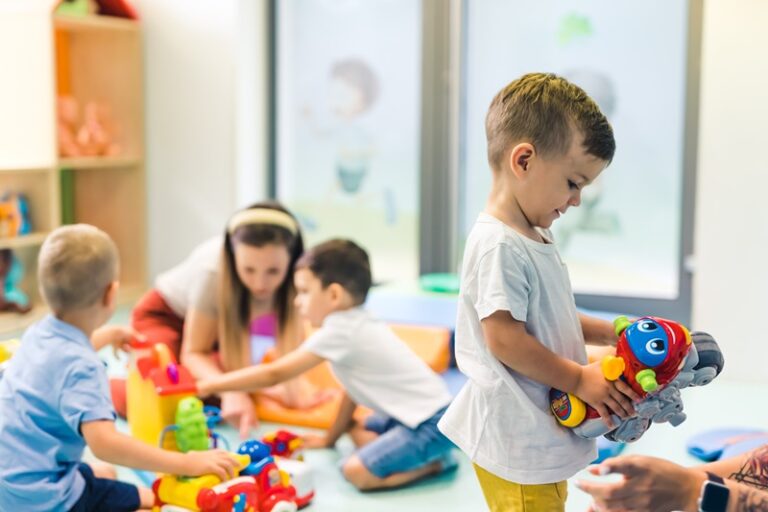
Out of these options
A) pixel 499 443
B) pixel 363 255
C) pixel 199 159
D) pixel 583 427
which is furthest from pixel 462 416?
pixel 199 159

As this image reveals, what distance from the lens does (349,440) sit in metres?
2.84

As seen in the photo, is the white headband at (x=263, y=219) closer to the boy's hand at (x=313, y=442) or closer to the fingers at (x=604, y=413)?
the boy's hand at (x=313, y=442)

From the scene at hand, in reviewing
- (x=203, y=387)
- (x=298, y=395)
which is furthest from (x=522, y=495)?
(x=298, y=395)

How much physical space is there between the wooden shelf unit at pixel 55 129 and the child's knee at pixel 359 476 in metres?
1.98

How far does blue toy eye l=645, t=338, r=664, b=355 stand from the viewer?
4.90 ft

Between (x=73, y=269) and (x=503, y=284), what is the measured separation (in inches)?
35.0

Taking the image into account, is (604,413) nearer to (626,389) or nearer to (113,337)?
(626,389)

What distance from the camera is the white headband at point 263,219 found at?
9.22 ft

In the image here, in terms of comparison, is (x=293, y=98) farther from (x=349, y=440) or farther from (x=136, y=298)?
(x=349, y=440)

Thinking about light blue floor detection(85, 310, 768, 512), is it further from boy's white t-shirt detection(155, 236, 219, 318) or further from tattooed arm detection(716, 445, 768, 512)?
tattooed arm detection(716, 445, 768, 512)

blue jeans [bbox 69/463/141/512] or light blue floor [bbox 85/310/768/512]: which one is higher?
blue jeans [bbox 69/463/141/512]

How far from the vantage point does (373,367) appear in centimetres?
254

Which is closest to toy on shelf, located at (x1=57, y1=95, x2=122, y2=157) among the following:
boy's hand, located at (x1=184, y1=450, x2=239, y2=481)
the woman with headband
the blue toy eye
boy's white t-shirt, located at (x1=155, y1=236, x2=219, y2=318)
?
boy's white t-shirt, located at (x1=155, y1=236, x2=219, y2=318)

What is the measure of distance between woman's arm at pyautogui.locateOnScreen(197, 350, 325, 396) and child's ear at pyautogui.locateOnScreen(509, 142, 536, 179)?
1.11m
